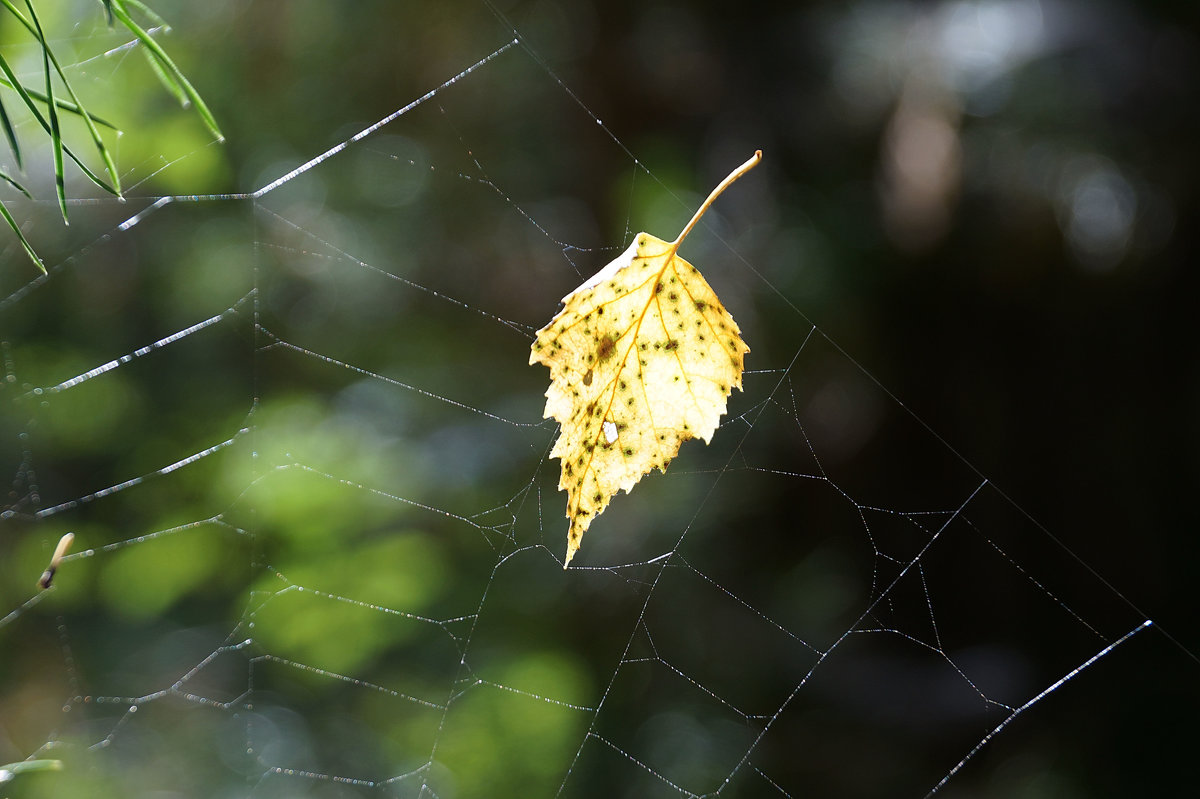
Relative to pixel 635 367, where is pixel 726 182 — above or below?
above

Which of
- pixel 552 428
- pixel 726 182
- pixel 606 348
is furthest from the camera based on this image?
pixel 552 428

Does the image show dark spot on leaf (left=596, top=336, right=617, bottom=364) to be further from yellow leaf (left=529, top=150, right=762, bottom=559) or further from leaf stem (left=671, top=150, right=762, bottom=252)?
leaf stem (left=671, top=150, right=762, bottom=252)

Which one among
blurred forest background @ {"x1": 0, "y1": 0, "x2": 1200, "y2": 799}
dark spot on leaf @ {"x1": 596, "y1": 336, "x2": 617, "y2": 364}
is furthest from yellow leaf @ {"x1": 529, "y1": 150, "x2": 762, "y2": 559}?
blurred forest background @ {"x1": 0, "y1": 0, "x2": 1200, "y2": 799}

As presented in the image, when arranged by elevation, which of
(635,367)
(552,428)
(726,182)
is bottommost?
(552,428)

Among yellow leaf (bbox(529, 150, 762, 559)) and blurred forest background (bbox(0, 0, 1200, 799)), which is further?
blurred forest background (bbox(0, 0, 1200, 799))

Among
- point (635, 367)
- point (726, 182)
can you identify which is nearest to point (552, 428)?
point (635, 367)

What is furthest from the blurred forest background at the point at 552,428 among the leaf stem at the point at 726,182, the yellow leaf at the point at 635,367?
the leaf stem at the point at 726,182

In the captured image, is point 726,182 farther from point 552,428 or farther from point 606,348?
point 552,428

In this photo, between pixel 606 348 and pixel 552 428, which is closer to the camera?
pixel 606 348
